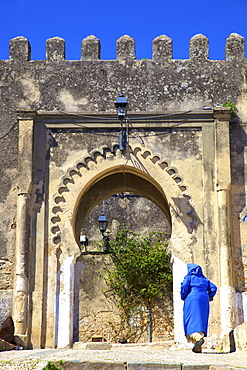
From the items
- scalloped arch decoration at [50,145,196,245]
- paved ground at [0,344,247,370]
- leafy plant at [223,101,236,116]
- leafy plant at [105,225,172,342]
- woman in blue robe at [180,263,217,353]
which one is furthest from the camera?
leafy plant at [105,225,172,342]

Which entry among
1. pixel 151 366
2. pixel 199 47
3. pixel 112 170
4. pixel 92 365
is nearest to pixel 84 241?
pixel 112 170

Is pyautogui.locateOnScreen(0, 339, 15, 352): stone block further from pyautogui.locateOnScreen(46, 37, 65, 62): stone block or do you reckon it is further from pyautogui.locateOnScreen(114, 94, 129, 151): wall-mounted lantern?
pyautogui.locateOnScreen(46, 37, 65, 62): stone block

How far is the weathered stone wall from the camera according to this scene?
11461 mm

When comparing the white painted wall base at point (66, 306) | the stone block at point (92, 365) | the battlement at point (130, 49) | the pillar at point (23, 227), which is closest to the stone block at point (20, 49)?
the battlement at point (130, 49)

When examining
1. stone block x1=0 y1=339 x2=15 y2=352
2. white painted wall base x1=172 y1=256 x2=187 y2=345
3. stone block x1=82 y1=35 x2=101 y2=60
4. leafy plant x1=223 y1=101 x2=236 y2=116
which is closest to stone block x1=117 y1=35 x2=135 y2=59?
stone block x1=82 y1=35 x2=101 y2=60

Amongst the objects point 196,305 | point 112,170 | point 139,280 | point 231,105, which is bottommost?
point 196,305

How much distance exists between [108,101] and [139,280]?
718 centimetres

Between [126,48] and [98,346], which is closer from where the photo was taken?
[98,346]

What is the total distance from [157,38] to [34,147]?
321cm

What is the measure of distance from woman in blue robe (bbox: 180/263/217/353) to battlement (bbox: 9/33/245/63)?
5.01m

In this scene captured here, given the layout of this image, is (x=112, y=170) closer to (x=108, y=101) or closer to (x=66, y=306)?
(x=108, y=101)

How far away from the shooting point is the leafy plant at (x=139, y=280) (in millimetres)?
17641

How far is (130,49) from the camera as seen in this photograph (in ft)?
40.3

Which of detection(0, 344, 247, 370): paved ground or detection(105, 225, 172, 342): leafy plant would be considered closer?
detection(0, 344, 247, 370): paved ground
